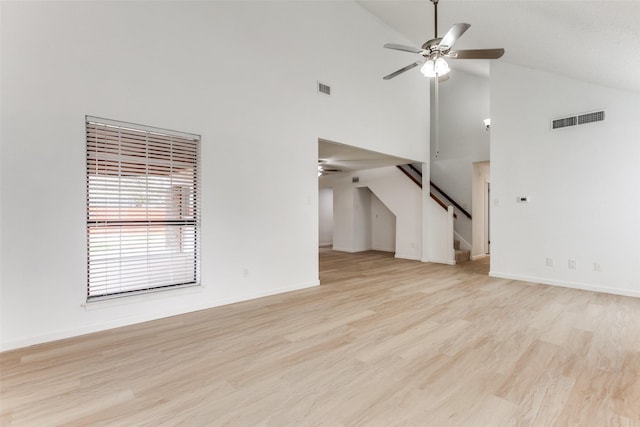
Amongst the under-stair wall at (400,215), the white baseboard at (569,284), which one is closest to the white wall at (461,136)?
the under-stair wall at (400,215)

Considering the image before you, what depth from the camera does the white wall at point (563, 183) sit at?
14.9 feet

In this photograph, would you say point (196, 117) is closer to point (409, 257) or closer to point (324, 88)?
point (324, 88)

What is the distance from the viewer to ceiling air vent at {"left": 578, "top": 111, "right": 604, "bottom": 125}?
4739 millimetres

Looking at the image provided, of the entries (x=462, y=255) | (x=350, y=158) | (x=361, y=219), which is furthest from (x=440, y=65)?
(x=361, y=219)

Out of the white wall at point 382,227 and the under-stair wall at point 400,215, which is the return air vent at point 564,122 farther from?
the white wall at point 382,227

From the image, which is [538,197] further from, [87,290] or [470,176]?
[87,290]

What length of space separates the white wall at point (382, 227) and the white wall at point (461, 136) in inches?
69.8

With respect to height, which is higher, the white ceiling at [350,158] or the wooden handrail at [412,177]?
the white ceiling at [350,158]

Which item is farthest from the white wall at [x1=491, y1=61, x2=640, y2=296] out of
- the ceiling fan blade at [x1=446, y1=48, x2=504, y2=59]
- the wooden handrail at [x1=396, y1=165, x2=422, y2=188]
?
the ceiling fan blade at [x1=446, y1=48, x2=504, y2=59]

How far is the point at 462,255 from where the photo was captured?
739 cm

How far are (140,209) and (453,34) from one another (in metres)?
3.80

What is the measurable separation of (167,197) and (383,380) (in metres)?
3.06

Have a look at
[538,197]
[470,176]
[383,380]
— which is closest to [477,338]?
[383,380]

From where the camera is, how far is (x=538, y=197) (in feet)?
17.7
